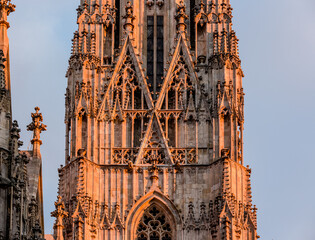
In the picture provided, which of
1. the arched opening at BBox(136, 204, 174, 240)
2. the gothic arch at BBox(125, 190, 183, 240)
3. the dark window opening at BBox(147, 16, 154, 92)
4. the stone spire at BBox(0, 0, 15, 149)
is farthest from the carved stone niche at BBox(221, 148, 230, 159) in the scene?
the stone spire at BBox(0, 0, 15, 149)

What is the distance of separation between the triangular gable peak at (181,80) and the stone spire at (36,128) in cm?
1049

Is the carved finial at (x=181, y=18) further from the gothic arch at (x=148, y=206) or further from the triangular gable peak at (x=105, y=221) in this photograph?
the triangular gable peak at (x=105, y=221)

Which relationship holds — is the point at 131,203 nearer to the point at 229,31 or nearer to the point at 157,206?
the point at 157,206

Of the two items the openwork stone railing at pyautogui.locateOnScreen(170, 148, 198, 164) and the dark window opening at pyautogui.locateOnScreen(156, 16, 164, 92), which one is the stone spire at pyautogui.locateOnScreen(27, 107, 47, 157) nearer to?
the openwork stone railing at pyautogui.locateOnScreen(170, 148, 198, 164)

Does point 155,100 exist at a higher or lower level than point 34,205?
higher

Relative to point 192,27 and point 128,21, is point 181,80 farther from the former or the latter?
point 128,21

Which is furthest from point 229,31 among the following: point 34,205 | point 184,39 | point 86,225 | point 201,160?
point 34,205

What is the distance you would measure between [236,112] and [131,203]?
4.93 metres

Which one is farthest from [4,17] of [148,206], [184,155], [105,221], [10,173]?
[184,155]

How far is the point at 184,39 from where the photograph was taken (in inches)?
2092

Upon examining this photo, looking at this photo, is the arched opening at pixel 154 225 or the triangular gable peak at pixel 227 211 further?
the arched opening at pixel 154 225

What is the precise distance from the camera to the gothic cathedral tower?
49094 millimetres

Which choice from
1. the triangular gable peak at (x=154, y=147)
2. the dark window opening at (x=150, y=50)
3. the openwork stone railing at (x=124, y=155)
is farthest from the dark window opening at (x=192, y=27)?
the openwork stone railing at (x=124, y=155)

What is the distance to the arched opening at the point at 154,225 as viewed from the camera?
161ft
